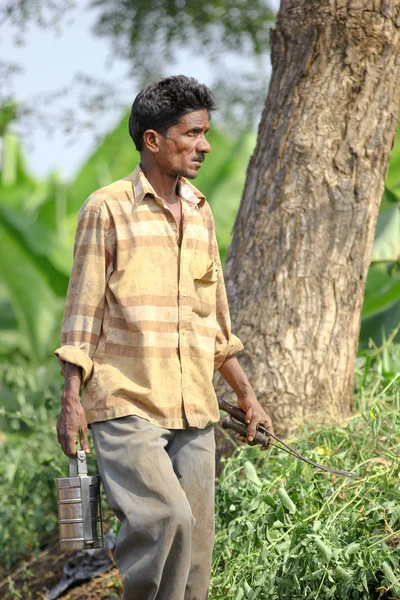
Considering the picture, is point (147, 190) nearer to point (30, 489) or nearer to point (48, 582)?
point (48, 582)

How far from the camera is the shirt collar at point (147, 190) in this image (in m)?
3.35

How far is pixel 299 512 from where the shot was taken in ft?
12.4

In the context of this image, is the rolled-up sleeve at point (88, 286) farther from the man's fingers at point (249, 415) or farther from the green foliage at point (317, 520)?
the green foliage at point (317, 520)

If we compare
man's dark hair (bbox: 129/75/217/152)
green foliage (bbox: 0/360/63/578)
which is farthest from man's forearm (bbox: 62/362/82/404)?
green foliage (bbox: 0/360/63/578)

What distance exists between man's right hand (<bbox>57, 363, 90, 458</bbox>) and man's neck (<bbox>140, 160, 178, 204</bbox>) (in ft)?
2.21

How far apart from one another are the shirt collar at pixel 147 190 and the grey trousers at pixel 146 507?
0.74 m

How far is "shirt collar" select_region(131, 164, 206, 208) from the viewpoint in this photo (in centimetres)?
335

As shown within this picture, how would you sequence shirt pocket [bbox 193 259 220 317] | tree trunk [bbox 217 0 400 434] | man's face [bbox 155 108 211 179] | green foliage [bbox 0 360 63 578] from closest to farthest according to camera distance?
man's face [bbox 155 108 211 179], shirt pocket [bbox 193 259 220 317], tree trunk [bbox 217 0 400 434], green foliage [bbox 0 360 63 578]

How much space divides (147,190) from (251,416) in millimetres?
917

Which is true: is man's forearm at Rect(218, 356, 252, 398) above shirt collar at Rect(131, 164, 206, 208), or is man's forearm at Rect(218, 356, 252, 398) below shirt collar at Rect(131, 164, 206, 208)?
below

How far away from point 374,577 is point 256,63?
12.5 m

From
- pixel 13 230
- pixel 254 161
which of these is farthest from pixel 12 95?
pixel 254 161

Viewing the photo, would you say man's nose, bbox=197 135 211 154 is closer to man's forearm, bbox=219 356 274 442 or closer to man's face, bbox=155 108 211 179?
man's face, bbox=155 108 211 179

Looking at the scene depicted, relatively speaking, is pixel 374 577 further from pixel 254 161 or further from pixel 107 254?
pixel 254 161
